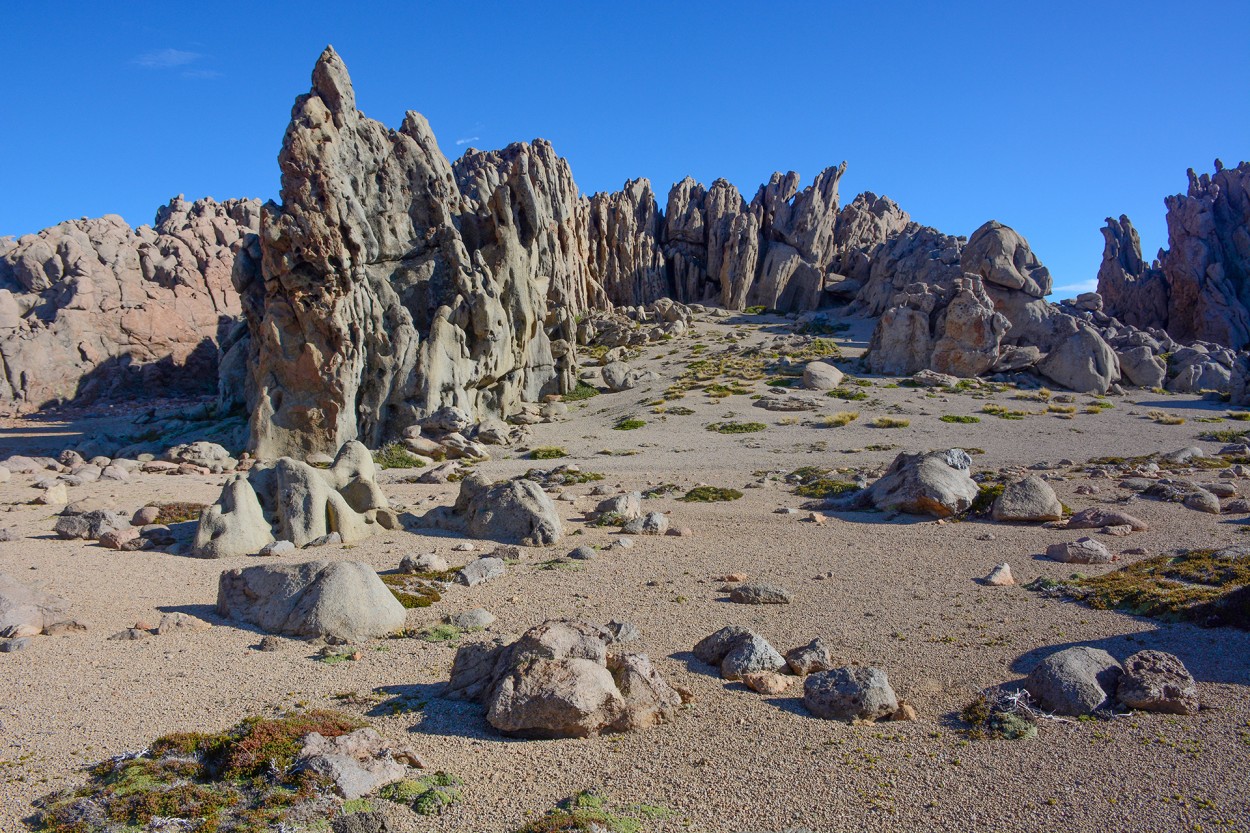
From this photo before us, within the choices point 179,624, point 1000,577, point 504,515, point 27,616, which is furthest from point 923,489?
point 27,616

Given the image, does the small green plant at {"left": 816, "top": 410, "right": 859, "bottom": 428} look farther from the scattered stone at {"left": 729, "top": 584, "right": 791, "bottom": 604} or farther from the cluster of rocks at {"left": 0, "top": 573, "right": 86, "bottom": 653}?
the cluster of rocks at {"left": 0, "top": 573, "right": 86, "bottom": 653}

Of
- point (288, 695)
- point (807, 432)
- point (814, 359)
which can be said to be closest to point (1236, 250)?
point (814, 359)

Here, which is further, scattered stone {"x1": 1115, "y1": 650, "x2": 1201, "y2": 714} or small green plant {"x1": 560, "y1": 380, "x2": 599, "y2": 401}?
small green plant {"x1": 560, "y1": 380, "x2": 599, "y2": 401}

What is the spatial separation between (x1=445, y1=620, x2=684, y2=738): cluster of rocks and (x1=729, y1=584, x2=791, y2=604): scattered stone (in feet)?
12.8

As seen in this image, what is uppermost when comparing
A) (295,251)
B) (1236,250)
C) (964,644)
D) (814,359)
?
(1236,250)

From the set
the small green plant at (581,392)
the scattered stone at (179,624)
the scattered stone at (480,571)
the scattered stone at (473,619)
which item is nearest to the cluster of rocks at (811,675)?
the scattered stone at (473,619)

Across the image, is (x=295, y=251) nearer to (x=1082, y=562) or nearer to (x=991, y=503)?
(x=991, y=503)

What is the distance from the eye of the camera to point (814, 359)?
51.4 metres

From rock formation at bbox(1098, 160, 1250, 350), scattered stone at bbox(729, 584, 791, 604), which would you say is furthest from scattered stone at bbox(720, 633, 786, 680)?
rock formation at bbox(1098, 160, 1250, 350)

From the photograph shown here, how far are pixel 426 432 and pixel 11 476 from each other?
13787 mm

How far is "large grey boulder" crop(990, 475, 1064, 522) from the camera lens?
1791cm

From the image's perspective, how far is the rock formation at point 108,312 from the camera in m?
49.7

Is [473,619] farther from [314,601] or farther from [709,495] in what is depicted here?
[709,495]

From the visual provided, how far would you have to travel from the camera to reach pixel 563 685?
26.6ft
